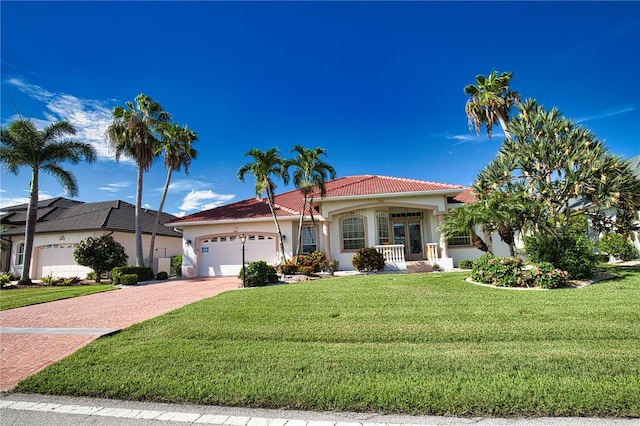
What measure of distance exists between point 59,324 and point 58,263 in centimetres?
1787

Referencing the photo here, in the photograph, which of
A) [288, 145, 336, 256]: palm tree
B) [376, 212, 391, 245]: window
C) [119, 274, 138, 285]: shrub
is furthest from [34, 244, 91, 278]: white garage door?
[376, 212, 391, 245]: window

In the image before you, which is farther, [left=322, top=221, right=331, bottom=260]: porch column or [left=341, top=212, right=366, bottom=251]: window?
[left=341, top=212, right=366, bottom=251]: window

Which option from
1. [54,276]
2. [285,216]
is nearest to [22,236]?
[54,276]

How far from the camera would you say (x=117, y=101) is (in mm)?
19297

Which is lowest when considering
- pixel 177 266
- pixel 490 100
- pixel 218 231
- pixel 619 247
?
pixel 177 266

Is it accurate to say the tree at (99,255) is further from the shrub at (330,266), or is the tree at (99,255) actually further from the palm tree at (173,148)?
the shrub at (330,266)

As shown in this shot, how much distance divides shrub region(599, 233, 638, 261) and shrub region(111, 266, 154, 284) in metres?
26.1

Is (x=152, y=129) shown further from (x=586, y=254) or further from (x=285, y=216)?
(x=586, y=254)

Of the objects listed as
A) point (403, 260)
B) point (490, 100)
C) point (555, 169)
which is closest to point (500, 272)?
point (555, 169)

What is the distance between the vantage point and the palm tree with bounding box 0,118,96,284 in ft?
61.0

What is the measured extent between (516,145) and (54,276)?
92.0ft

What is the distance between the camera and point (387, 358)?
179 inches

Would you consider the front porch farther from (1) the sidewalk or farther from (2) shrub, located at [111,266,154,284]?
(2) shrub, located at [111,266,154,284]

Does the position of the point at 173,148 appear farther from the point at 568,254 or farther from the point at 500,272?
the point at 568,254
